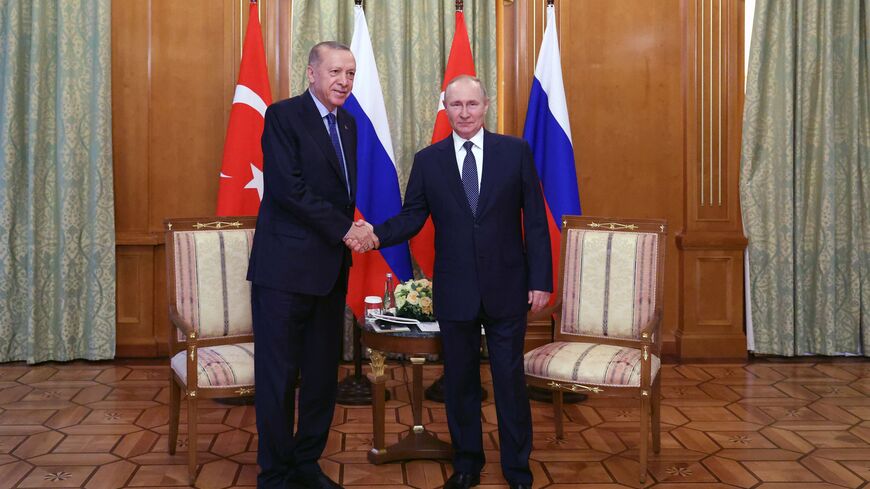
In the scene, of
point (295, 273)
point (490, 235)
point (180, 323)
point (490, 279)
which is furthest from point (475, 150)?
point (180, 323)

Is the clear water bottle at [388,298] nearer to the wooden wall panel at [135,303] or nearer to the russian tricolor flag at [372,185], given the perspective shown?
the russian tricolor flag at [372,185]

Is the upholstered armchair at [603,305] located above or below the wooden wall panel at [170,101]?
below

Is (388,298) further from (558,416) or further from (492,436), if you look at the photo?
(558,416)

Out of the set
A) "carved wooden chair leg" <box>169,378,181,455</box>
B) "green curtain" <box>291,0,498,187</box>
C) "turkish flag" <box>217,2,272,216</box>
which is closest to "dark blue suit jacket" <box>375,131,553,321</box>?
"carved wooden chair leg" <box>169,378,181,455</box>

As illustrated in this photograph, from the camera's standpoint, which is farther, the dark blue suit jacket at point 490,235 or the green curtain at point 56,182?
the green curtain at point 56,182

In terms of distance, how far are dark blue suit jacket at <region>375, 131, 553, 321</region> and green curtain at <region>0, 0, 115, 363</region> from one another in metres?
2.73

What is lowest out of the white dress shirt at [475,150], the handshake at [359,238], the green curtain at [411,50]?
the handshake at [359,238]

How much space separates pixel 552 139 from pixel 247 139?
5.64 feet

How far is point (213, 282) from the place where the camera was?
3.29m

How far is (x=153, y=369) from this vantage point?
15.3ft

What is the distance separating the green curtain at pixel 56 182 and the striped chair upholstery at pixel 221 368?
77.0 inches

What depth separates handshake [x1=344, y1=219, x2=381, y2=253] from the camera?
2758 mm

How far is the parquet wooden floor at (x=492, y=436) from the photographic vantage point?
2.99 meters

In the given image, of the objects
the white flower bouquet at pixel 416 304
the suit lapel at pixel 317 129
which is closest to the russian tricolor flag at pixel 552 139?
the white flower bouquet at pixel 416 304
